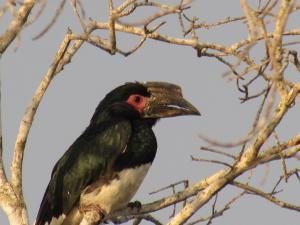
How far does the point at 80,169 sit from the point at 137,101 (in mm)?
1006

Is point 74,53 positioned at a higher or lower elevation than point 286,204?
higher

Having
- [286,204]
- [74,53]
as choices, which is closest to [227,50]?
[286,204]

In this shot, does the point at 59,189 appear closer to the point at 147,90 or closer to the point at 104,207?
the point at 104,207

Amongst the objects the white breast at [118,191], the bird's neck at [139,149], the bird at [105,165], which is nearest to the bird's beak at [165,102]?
the bird at [105,165]

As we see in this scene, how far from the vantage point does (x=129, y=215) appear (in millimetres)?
6098

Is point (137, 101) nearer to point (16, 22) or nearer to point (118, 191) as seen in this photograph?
point (118, 191)

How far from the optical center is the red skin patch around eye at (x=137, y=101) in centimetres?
700

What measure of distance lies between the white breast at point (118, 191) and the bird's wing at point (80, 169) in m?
0.14

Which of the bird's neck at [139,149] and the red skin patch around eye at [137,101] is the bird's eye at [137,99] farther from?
the bird's neck at [139,149]

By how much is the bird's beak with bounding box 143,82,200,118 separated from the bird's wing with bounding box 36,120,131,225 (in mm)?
432

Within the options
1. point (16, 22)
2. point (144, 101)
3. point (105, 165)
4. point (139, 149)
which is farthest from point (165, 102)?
point (16, 22)

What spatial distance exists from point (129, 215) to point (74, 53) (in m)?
1.46

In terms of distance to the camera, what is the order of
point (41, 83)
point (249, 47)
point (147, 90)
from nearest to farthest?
point (249, 47), point (41, 83), point (147, 90)

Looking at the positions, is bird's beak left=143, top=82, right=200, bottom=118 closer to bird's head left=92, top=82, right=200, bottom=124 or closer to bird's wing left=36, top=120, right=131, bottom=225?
bird's head left=92, top=82, right=200, bottom=124
